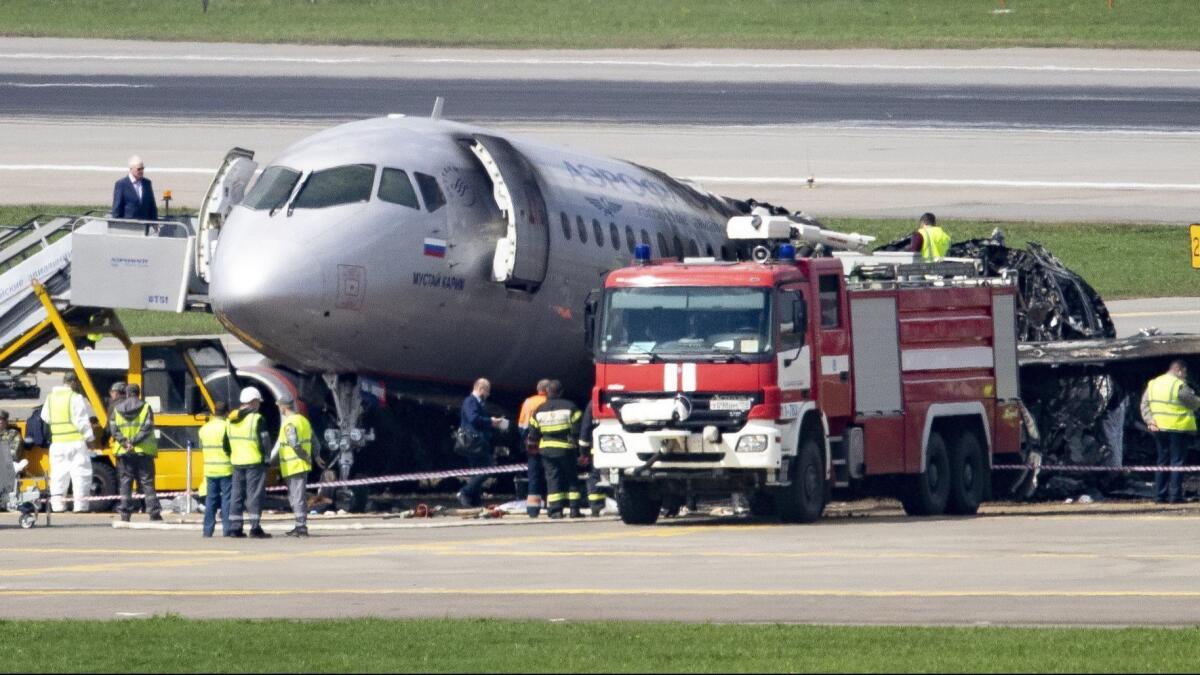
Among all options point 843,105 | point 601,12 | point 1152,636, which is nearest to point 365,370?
point 1152,636

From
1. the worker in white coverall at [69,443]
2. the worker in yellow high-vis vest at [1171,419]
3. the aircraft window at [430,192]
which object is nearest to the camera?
the aircraft window at [430,192]

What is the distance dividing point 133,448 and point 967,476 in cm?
1137

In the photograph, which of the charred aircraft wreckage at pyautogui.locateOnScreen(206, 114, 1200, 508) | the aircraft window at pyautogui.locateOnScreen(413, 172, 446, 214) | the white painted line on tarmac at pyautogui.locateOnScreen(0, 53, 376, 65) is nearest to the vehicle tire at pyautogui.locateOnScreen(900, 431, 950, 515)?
the charred aircraft wreckage at pyautogui.locateOnScreen(206, 114, 1200, 508)

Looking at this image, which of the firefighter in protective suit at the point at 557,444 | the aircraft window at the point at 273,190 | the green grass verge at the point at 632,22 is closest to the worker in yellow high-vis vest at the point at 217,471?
the aircraft window at the point at 273,190

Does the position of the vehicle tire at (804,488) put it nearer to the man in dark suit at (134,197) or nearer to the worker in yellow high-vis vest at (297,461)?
the worker in yellow high-vis vest at (297,461)

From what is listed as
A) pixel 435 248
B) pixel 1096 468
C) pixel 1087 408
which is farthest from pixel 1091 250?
pixel 435 248

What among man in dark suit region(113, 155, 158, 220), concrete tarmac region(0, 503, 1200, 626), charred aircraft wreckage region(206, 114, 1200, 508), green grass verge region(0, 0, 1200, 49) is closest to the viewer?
concrete tarmac region(0, 503, 1200, 626)

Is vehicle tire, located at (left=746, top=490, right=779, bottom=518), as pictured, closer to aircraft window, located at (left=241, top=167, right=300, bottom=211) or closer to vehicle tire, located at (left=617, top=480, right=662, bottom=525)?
vehicle tire, located at (left=617, top=480, right=662, bottom=525)

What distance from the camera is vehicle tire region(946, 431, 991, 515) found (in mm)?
29859

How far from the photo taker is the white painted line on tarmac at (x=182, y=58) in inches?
3046

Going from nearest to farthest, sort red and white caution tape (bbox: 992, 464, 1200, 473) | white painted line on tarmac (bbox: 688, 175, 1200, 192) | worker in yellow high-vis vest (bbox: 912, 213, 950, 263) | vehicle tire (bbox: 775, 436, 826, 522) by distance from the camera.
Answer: vehicle tire (bbox: 775, 436, 826, 522) < red and white caution tape (bbox: 992, 464, 1200, 473) < worker in yellow high-vis vest (bbox: 912, 213, 950, 263) < white painted line on tarmac (bbox: 688, 175, 1200, 192)

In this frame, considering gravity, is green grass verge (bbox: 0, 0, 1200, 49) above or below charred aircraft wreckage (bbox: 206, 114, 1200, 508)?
above

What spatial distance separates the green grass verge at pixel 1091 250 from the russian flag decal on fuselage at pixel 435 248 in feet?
71.2

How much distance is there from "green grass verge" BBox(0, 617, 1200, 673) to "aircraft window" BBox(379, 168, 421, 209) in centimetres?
1124
